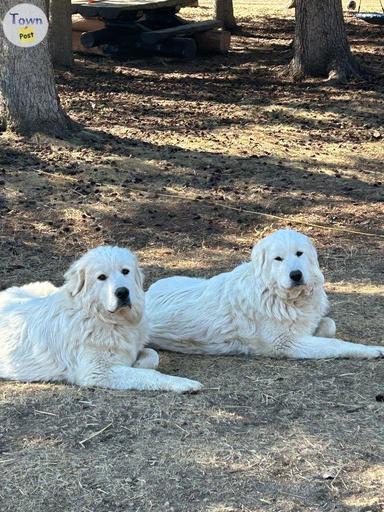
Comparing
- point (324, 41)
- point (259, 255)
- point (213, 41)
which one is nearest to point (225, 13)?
point (213, 41)

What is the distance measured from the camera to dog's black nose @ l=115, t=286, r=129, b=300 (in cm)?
597

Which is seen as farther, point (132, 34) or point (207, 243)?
point (132, 34)

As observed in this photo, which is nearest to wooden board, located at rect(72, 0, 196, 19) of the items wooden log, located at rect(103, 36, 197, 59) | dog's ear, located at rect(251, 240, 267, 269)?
wooden log, located at rect(103, 36, 197, 59)

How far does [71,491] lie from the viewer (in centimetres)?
477

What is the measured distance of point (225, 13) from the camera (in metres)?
23.5

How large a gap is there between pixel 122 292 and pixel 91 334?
45 cm

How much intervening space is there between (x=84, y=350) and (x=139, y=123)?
8.02 m

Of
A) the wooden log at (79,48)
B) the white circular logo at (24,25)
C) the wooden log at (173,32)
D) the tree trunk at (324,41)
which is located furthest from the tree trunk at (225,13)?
the white circular logo at (24,25)

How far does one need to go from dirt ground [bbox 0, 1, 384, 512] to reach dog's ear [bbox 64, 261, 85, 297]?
0.71m

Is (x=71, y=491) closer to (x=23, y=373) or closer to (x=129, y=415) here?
(x=129, y=415)

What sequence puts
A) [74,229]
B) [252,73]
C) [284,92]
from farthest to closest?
[252,73] < [284,92] < [74,229]

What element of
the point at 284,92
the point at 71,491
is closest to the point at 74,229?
the point at 71,491

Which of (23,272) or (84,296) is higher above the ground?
(84,296)

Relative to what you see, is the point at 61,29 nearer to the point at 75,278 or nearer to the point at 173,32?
the point at 173,32
